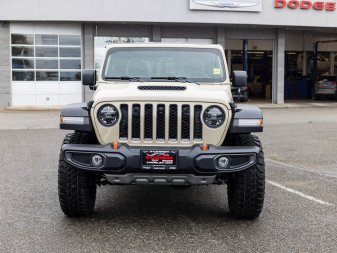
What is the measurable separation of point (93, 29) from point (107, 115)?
21611 millimetres

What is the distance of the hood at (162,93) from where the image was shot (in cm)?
542

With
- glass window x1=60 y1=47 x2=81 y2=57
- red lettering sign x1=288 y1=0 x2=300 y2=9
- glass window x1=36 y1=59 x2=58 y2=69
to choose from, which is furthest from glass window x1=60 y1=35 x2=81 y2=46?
red lettering sign x1=288 y1=0 x2=300 y2=9

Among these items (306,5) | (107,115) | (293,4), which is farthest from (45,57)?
(107,115)

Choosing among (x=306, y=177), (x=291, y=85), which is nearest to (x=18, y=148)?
(x=306, y=177)

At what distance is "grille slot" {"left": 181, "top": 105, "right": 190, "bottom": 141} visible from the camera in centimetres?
542

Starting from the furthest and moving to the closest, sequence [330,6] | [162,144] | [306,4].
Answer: [330,6]
[306,4]
[162,144]

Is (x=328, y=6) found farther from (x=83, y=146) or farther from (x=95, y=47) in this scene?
(x=83, y=146)

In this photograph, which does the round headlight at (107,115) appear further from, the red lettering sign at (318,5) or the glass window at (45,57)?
the red lettering sign at (318,5)

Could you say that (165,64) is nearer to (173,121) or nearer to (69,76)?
(173,121)

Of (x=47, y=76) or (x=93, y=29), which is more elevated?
(x=93, y=29)

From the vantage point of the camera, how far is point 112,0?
24.7m

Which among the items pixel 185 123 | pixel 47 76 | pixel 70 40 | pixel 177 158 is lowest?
pixel 177 158

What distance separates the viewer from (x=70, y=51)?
2623cm

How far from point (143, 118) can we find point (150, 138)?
220mm
